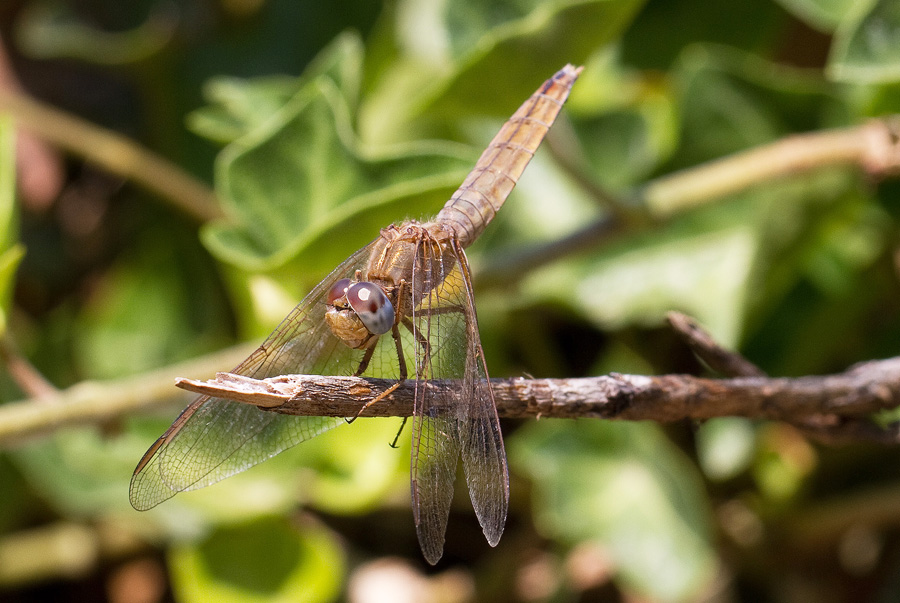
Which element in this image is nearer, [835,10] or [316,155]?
[316,155]

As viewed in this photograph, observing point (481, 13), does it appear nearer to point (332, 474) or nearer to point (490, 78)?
point (490, 78)

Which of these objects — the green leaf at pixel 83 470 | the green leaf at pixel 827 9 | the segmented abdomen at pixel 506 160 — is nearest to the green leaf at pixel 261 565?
the green leaf at pixel 83 470

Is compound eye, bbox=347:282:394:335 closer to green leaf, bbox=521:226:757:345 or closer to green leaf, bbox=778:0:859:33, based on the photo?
green leaf, bbox=521:226:757:345

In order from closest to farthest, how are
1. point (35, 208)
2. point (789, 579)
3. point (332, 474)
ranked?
point (332, 474), point (789, 579), point (35, 208)

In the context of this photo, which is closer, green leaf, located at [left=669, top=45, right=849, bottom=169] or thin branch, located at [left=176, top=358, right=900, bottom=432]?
thin branch, located at [left=176, top=358, right=900, bottom=432]

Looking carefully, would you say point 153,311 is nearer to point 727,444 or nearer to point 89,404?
point 89,404

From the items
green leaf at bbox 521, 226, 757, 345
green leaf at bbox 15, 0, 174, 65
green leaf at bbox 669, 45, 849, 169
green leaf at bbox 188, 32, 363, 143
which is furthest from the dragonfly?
green leaf at bbox 15, 0, 174, 65

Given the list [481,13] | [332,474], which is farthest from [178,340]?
[481,13]

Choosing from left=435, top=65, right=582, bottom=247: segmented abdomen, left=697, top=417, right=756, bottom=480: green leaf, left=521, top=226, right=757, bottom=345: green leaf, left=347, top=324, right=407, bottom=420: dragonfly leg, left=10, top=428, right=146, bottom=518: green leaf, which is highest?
left=435, top=65, right=582, bottom=247: segmented abdomen
